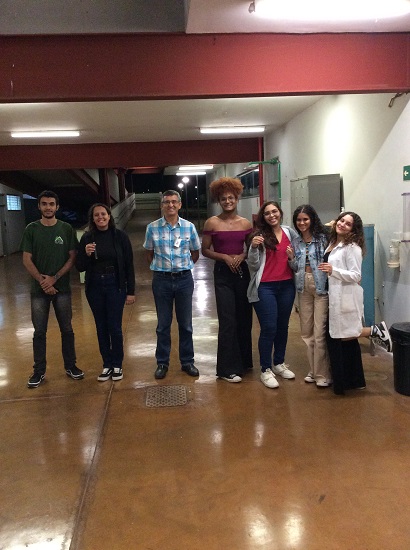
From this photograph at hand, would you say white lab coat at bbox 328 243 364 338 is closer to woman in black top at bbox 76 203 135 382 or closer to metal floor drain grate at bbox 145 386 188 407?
metal floor drain grate at bbox 145 386 188 407

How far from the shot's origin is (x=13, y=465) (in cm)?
268

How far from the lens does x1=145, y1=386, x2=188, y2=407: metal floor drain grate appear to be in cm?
344

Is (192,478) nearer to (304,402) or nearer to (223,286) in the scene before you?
(304,402)

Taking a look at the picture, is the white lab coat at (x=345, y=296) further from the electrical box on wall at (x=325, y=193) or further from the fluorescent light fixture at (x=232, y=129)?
the fluorescent light fixture at (x=232, y=129)

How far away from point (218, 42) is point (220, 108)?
294cm

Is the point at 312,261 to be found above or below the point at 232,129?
below

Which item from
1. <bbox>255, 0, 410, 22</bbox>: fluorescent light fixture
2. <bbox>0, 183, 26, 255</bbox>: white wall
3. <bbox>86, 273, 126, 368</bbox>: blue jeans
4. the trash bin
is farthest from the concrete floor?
<bbox>0, 183, 26, 255</bbox>: white wall

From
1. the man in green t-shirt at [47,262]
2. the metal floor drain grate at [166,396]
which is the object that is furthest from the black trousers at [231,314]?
the man in green t-shirt at [47,262]

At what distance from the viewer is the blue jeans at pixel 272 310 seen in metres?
3.53

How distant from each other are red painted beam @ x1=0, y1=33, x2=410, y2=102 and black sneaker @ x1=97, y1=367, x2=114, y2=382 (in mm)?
2265

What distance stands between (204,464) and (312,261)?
1.67 m

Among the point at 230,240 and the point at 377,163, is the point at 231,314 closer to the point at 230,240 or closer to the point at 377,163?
the point at 230,240

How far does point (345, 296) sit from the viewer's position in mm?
3271

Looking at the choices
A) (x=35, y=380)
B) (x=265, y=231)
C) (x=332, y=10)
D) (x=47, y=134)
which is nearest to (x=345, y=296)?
(x=265, y=231)
